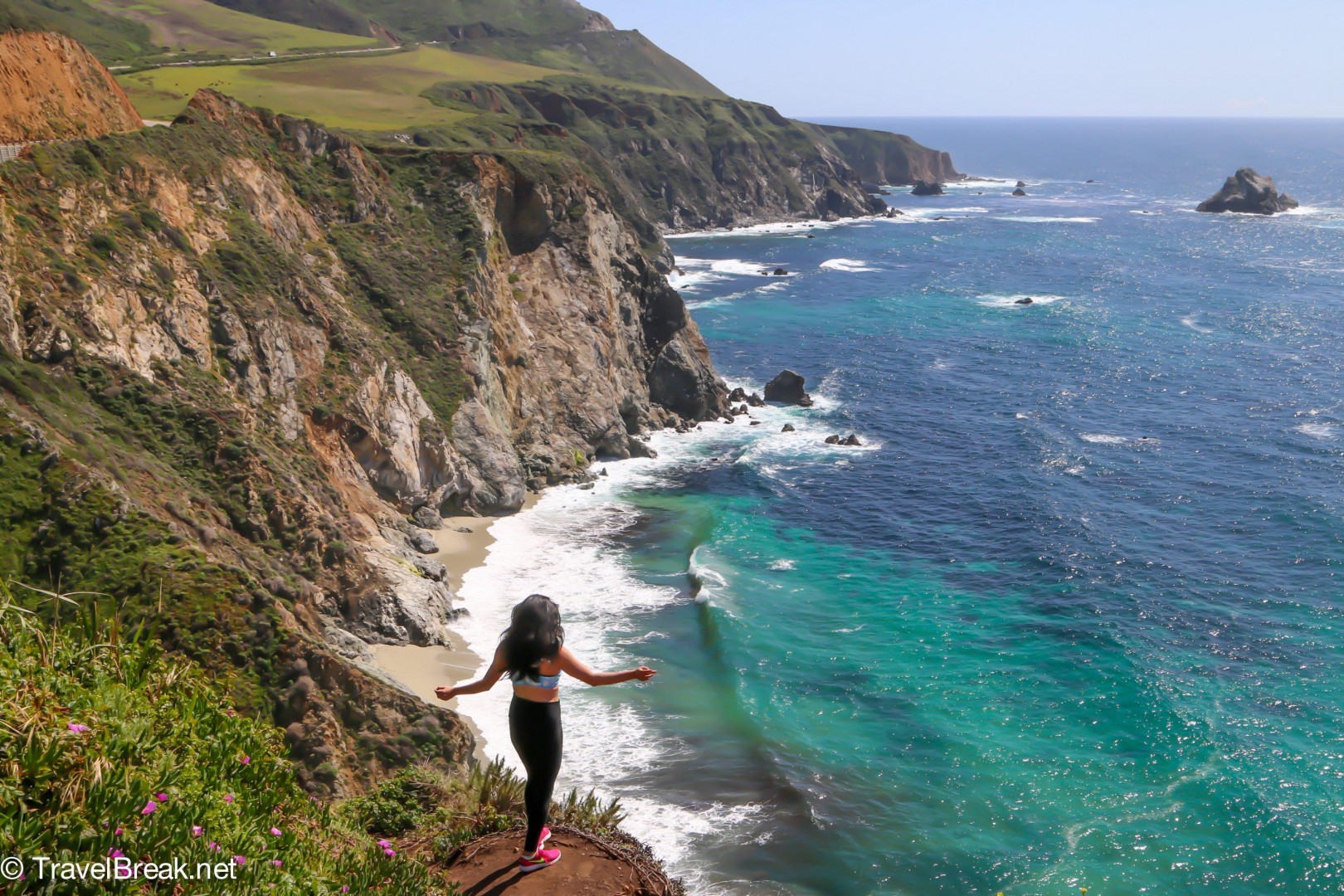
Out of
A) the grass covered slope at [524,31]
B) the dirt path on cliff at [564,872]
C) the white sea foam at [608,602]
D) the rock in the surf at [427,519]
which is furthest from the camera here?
the grass covered slope at [524,31]

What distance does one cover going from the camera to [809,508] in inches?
1826

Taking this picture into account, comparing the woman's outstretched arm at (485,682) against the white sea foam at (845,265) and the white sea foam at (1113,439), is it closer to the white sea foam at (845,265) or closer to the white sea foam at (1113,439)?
the white sea foam at (1113,439)

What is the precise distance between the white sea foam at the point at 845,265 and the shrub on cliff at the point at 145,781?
103369 mm

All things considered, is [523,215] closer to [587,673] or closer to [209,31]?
[587,673]

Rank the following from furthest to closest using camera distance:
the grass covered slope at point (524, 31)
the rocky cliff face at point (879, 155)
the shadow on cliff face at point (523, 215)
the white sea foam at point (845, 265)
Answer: the rocky cliff face at point (879, 155) < the grass covered slope at point (524, 31) < the white sea foam at point (845, 265) < the shadow on cliff face at point (523, 215)

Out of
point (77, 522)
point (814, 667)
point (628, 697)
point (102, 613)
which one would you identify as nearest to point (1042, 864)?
point (814, 667)

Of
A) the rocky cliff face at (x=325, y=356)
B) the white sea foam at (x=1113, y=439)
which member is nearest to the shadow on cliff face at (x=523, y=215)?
the rocky cliff face at (x=325, y=356)

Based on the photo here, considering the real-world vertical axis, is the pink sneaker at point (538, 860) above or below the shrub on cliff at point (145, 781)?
below

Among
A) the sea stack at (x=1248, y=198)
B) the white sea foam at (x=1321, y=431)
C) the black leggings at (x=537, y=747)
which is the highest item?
the sea stack at (x=1248, y=198)

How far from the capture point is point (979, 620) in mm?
35281

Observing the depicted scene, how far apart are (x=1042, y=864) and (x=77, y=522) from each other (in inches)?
924

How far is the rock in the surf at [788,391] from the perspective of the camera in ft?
209

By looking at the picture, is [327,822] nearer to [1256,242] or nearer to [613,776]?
[613,776]

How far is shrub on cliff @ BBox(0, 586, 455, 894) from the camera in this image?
6.83 meters
